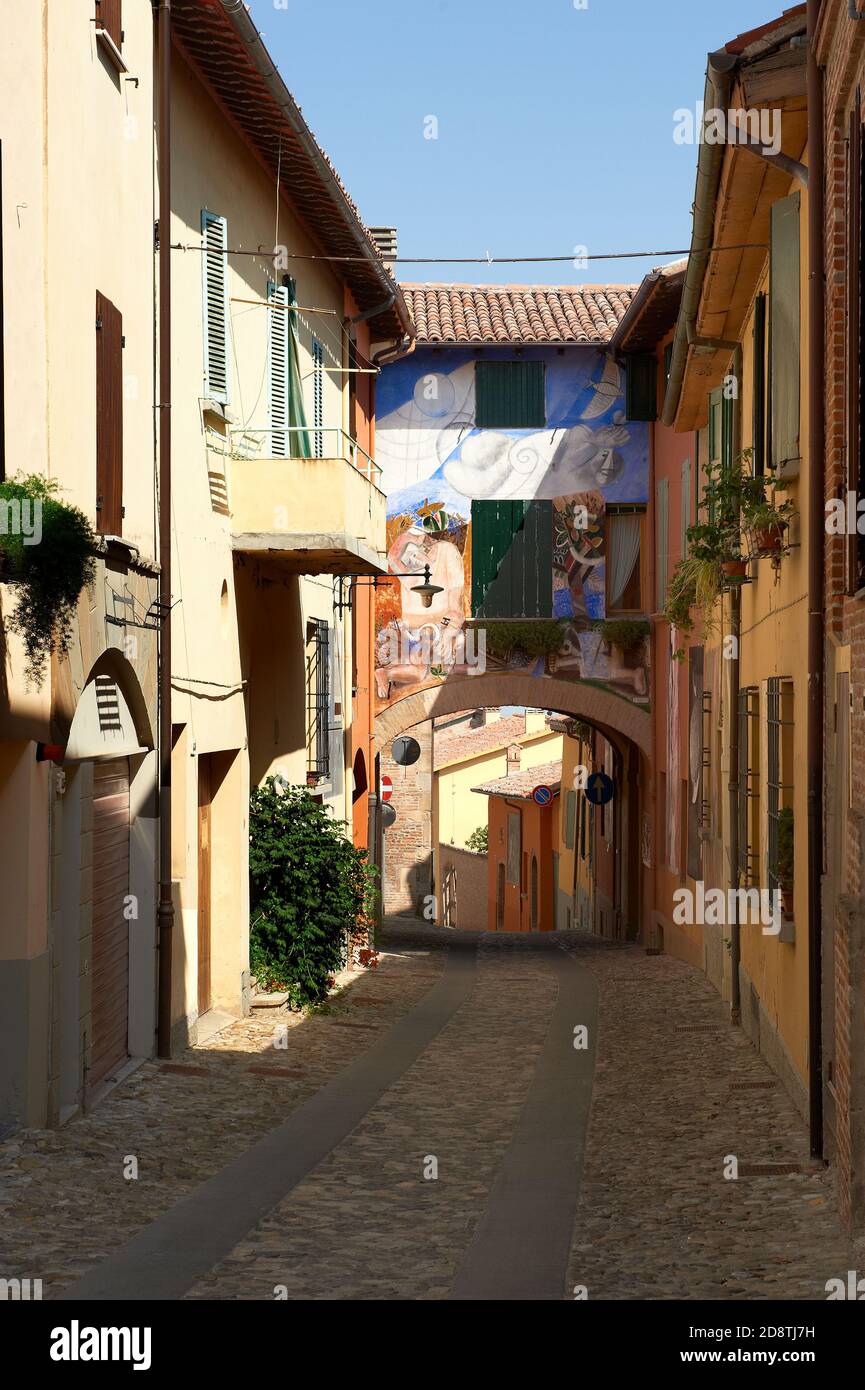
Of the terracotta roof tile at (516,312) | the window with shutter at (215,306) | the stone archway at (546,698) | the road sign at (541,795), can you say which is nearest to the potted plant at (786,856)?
the window with shutter at (215,306)

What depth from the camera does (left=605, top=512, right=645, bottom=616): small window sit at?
2302cm

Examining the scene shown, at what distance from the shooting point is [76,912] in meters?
9.73

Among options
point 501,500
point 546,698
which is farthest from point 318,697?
point 501,500

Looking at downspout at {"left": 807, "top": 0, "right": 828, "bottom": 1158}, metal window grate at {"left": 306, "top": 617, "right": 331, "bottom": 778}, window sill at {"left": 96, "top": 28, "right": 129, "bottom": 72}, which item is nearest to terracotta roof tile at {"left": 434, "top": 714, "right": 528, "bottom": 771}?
metal window grate at {"left": 306, "top": 617, "right": 331, "bottom": 778}

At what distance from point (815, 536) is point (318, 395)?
9.86m

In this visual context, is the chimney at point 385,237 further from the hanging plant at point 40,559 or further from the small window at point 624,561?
the hanging plant at point 40,559

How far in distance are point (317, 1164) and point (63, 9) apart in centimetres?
678

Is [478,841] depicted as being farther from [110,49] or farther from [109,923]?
[110,49]

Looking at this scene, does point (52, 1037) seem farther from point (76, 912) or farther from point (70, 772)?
point (70, 772)

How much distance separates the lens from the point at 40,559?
27.4 ft

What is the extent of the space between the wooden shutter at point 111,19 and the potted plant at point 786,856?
6692 mm

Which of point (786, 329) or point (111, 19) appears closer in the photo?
point (786, 329)

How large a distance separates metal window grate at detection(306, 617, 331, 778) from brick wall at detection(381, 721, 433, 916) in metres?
29.2

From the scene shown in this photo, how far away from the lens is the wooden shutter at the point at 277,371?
51.1ft
